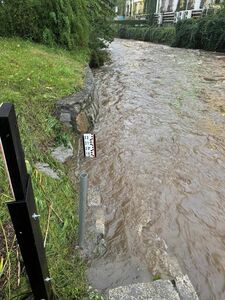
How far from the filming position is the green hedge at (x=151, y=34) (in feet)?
88.6

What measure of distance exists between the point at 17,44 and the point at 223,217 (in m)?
7.09

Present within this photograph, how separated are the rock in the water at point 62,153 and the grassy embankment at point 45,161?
10cm

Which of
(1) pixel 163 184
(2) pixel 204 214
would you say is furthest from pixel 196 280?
(1) pixel 163 184

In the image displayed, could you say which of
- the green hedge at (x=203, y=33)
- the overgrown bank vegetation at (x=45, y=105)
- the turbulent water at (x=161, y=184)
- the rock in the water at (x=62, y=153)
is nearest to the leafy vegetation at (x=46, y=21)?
the overgrown bank vegetation at (x=45, y=105)

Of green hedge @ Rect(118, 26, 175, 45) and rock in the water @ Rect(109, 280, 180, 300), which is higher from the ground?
rock in the water @ Rect(109, 280, 180, 300)

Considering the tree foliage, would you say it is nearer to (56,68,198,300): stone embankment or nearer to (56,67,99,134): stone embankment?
(56,67,99,134): stone embankment

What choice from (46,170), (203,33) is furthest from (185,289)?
(203,33)

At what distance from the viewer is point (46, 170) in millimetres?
3391

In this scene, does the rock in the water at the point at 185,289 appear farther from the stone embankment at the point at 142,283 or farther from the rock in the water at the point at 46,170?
the rock in the water at the point at 46,170

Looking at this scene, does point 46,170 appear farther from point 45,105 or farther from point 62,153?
point 45,105

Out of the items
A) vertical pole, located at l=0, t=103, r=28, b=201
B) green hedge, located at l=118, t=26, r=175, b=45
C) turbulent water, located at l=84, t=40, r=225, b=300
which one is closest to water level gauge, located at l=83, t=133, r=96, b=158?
turbulent water, located at l=84, t=40, r=225, b=300

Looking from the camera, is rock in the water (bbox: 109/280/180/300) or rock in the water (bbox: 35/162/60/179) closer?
rock in the water (bbox: 109/280/180/300)

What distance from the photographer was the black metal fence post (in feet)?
3.95

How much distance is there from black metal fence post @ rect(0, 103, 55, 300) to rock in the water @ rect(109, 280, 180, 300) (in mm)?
610
